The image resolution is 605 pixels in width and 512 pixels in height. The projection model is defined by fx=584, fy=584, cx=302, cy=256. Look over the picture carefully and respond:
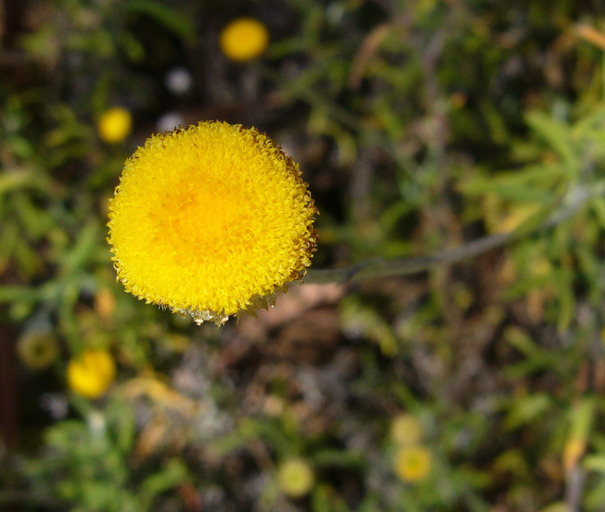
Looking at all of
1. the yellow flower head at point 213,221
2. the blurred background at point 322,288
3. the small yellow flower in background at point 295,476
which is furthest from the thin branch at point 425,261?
the small yellow flower in background at point 295,476

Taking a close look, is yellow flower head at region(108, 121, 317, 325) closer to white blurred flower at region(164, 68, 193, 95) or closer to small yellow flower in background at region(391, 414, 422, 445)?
small yellow flower in background at region(391, 414, 422, 445)

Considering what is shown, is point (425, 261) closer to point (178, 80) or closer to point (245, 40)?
point (245, 40)

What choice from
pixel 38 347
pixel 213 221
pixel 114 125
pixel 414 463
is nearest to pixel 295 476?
pixel 414 463

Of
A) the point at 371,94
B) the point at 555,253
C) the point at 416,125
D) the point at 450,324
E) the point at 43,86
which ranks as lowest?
the point at 555,253

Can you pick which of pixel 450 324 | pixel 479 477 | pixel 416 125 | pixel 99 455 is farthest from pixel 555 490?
pixel 99 455

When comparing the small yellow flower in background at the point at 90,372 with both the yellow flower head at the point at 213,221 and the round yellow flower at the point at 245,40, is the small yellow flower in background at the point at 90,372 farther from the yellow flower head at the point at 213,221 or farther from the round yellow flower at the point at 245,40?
the yellow flower head at the point at 213,221

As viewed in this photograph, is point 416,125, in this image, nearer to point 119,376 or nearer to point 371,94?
point 371,94
